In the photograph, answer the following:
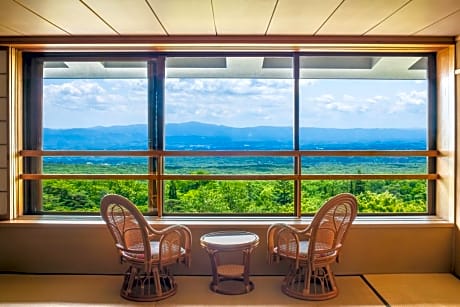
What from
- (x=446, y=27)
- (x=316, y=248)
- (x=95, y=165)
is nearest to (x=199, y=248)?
(x=316, y=248)

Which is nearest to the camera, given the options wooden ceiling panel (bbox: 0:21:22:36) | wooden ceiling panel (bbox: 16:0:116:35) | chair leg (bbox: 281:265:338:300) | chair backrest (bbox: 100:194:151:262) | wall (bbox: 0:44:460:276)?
wooden ceiling panel (bbox: 16:0:116:35)

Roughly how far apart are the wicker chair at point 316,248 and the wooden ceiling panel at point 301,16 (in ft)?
4.75

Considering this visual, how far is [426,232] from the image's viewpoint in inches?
156

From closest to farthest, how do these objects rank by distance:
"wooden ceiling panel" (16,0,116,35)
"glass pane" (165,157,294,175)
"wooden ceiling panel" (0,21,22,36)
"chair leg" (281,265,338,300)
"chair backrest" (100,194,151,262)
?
1. "wooden ceiling panel" (16,0,116,35)
2. "chair backrest" (100,194,151,262)
3. "chair leg" (281,265,338,300)
4. "wooden ceiling panel" (0,21,22,36)
5. "glass pane" (165,157,294,175)

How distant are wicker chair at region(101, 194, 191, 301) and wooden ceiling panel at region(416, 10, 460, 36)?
2776 mm

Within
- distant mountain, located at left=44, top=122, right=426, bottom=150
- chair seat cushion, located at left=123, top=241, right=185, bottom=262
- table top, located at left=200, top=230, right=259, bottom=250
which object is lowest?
chair seat cushion, located at left=123, top=241, right=185, bottom=262

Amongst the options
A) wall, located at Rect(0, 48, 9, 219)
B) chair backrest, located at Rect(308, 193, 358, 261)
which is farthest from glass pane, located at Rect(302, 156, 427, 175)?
wall, located at Rect(0, 48, 9, 219)

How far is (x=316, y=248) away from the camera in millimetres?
3486

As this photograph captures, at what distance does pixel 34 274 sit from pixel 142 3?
276 cm

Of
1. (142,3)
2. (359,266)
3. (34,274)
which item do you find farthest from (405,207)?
(34,274)

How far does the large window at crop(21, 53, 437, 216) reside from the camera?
429cm

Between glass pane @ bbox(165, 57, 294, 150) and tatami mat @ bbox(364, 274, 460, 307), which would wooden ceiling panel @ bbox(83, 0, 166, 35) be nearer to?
glass pane @ bbox(165, 57, 294, 150)

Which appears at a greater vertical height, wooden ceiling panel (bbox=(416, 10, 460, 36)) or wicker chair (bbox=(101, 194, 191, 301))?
wooden ceiling panel (bbox=(416, 10, 460, 36))

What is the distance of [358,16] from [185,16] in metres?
1.38
